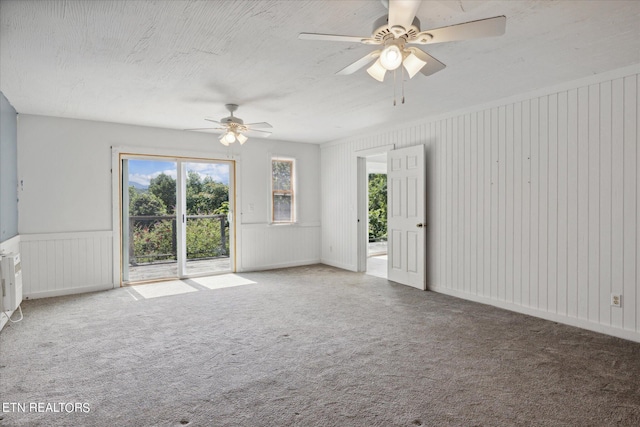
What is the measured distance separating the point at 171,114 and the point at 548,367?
16.4 ft

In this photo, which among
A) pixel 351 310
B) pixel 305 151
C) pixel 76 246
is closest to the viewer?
pixel 351 310

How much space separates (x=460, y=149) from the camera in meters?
4.73

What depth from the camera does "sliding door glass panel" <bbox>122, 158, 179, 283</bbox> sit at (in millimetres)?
5676

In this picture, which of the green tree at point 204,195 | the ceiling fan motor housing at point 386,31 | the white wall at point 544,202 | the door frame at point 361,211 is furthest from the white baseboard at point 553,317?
the green tree at point 204,195

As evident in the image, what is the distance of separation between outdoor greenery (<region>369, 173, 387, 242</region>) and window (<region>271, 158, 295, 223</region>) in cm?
339

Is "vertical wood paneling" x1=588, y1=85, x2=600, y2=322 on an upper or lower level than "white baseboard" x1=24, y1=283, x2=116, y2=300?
upper

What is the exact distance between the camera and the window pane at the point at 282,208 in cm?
700

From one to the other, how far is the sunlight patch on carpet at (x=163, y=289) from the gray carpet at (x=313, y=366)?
58 cm

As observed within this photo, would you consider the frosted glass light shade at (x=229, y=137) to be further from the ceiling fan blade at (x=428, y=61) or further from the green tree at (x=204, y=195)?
the ceiling fan blade at (x=428, y=61)

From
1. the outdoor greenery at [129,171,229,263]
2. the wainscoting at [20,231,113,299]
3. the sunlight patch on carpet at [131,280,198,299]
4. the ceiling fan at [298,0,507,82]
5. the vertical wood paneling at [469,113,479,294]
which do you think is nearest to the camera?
the ceiling fan at [298,0,507,82]

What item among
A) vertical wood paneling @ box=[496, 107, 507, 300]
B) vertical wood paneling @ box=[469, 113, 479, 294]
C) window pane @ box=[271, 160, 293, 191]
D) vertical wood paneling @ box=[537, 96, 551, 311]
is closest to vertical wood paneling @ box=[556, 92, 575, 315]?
vertical wood paneling @ box=[537, 96, 551, 311]

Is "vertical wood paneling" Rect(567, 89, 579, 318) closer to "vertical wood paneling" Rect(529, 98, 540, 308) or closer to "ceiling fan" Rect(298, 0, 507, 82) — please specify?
"vertical wood paneling" Rect(529, 98, 540, 308)

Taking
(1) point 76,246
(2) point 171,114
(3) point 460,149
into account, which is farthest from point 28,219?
(3) point 460,149

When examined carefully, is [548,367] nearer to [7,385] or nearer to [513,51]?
[513,51]
